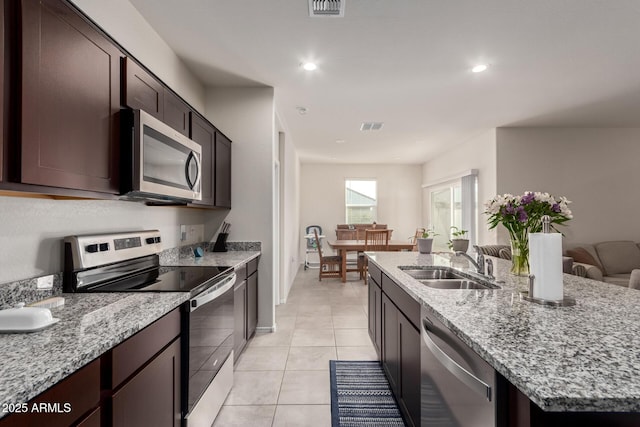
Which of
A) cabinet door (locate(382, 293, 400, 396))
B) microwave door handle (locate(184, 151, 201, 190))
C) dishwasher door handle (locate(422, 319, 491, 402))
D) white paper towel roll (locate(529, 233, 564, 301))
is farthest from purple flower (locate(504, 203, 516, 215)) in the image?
microwave door handle (locate(184, 151, 201, 190))

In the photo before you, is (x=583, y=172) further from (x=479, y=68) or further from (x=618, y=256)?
(x=479, y=68)

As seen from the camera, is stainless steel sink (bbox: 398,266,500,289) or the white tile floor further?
the white tile floor

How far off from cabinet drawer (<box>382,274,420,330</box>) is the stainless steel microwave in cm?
144

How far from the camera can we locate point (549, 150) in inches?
193

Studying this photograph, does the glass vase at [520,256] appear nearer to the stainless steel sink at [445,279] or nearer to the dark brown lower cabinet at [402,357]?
the stainless steel sink at [445,279]

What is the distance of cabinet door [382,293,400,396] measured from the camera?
76.4 inches

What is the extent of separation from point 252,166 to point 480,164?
3909 mm

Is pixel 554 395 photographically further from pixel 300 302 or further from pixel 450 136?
pixel 450 136

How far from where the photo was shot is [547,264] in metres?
1.24

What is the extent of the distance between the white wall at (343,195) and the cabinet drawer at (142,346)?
6.65 meters

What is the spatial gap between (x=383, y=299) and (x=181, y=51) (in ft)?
8.50

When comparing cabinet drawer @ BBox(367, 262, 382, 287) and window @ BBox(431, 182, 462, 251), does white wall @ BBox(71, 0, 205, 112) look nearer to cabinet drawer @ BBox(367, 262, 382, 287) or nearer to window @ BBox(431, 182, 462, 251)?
cabinet drawer @ BBox(367, 262, 382, 287)

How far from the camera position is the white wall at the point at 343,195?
807 centimetres

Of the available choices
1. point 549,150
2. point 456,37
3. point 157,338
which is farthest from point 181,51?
point 549,150
